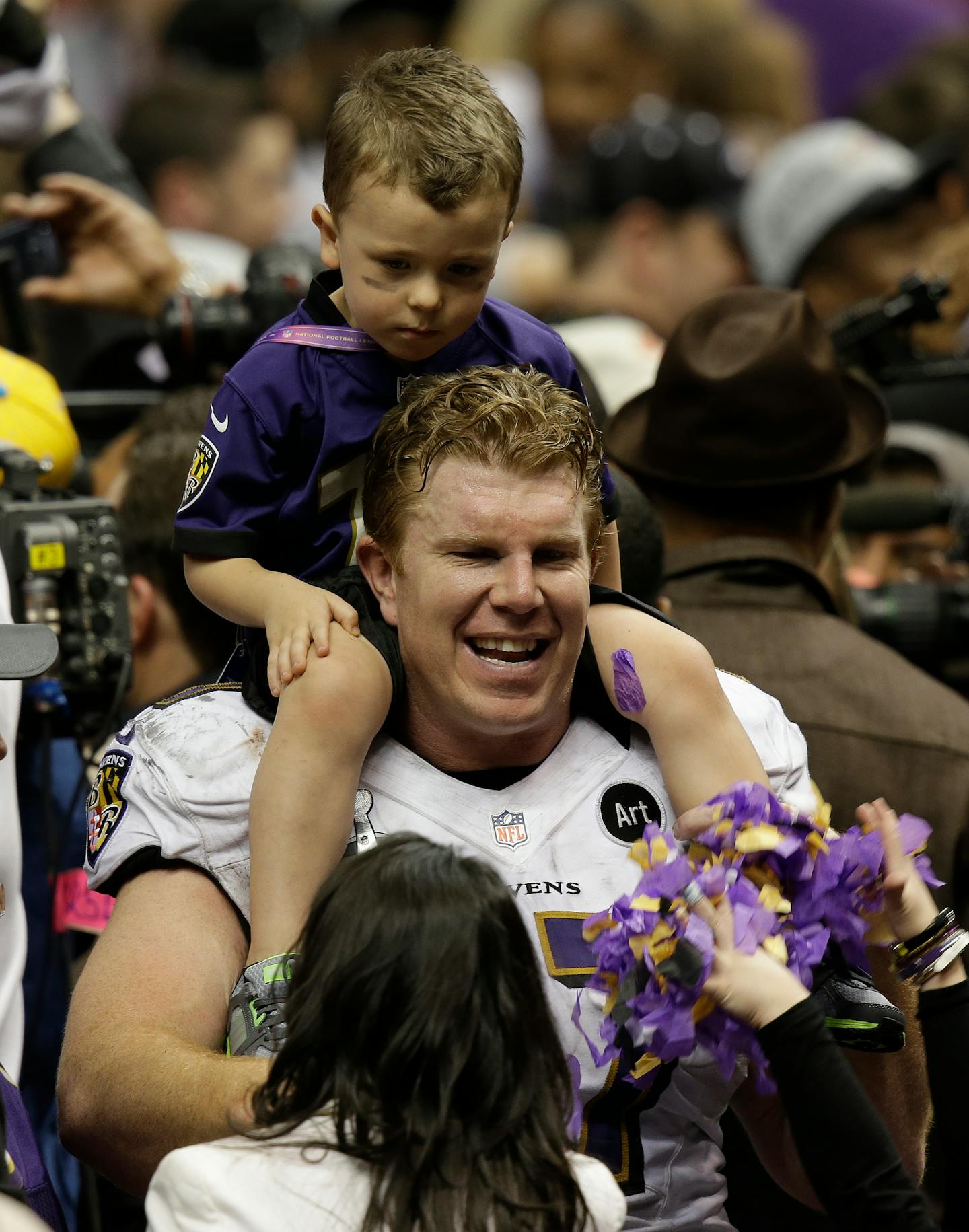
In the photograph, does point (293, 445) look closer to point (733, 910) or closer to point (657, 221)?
point (733, 910)

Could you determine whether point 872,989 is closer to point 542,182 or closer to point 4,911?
point 4,911

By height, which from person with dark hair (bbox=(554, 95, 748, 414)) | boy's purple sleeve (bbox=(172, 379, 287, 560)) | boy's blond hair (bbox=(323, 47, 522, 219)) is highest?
boy's blond hair (bbox=(323, 47, 522, 219))

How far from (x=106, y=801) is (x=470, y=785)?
562 millimetres

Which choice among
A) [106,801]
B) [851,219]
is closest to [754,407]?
[106,801]

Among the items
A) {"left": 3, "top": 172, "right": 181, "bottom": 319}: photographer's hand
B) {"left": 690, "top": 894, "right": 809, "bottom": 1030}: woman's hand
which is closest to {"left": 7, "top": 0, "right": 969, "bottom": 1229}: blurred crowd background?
{"left": 3, "top": 172, "right": 181, "bottom": 319}: photographer's hand

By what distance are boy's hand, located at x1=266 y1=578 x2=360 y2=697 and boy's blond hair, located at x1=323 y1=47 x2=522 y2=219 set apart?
0.61 metres

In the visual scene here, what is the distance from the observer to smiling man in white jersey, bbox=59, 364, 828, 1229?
8.71ft

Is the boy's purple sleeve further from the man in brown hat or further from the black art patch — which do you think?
the man in brown hat

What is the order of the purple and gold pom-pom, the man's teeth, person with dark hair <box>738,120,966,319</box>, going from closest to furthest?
the purple and gold pom-pom, the man's teeth, person with dark hair <box>738,120,966,319</box>

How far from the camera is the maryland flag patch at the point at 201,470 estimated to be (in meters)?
2.88

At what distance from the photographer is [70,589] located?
3377 mm

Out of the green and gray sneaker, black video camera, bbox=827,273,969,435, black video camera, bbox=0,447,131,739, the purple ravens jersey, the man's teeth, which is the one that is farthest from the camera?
black video camera, bbox=827,273,969,435

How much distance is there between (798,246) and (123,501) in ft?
10.5

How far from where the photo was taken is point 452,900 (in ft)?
6.86
